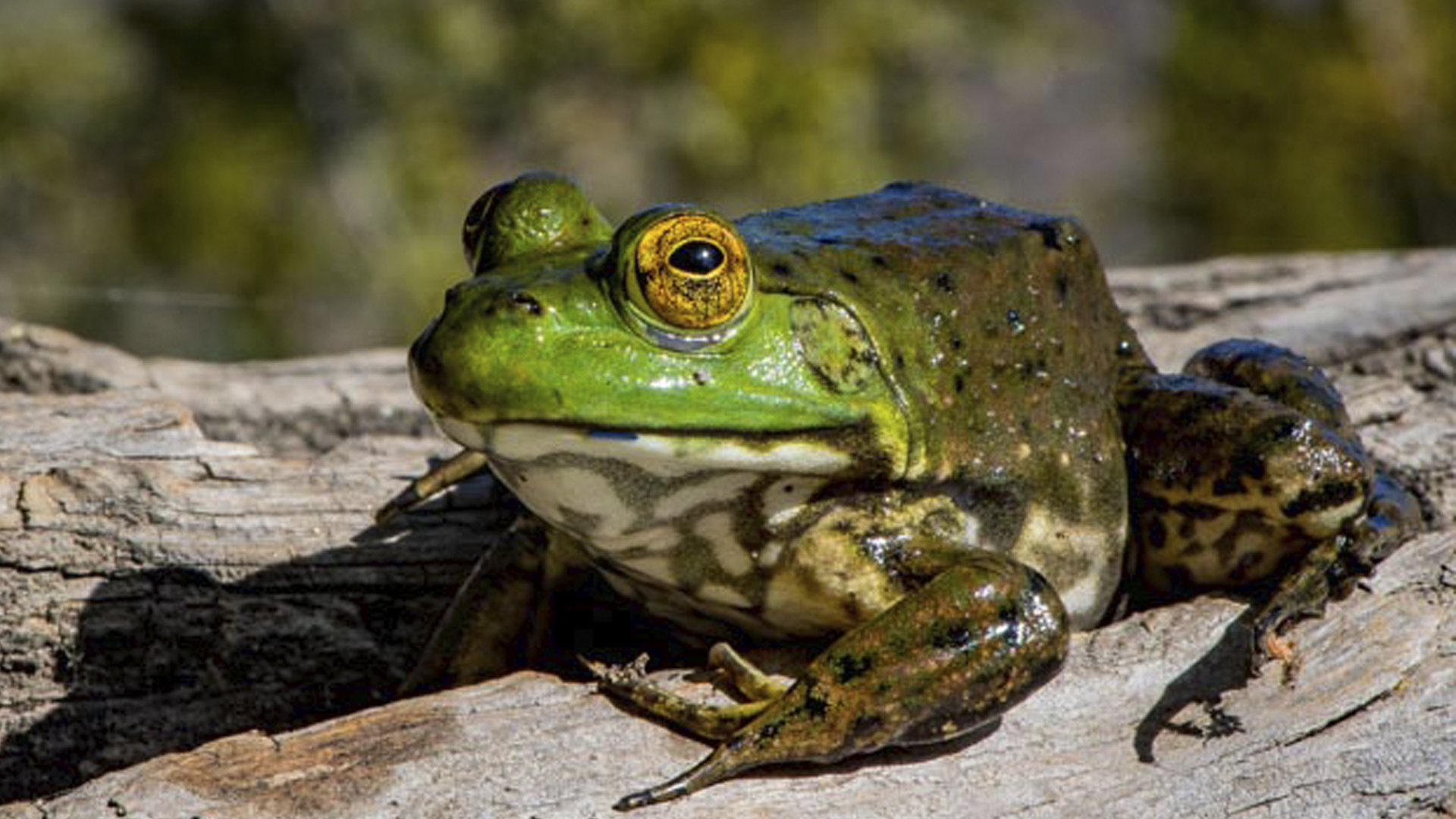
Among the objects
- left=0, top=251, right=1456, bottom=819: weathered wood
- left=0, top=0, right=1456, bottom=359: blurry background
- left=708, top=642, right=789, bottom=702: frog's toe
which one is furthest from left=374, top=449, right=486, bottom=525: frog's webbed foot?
left=0, top=0, right=1456, bottom=359: blurry background

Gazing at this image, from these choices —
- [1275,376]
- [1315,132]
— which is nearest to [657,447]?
[1275,376]

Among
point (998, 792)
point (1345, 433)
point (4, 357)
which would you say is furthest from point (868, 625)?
point (4, 357)

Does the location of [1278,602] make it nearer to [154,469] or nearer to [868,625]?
[868,625]

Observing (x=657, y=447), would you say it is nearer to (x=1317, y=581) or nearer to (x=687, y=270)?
(x=687, y=270)

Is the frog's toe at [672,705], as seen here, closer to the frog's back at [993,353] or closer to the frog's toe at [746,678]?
the frog's toe at [746,678]

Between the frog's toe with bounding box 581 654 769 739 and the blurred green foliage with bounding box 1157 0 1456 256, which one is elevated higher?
the blurred green foliage with bounding box 1157 0 1456 256

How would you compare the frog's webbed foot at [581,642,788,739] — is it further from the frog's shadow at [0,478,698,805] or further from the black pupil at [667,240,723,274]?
the black pupil at [667,240,723,274]

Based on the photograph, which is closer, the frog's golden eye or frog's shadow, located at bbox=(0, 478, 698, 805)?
the frog's golden eye

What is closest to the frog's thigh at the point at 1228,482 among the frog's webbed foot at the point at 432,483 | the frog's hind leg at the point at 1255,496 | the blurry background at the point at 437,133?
the frog's hind leg at the point at 1255,496
